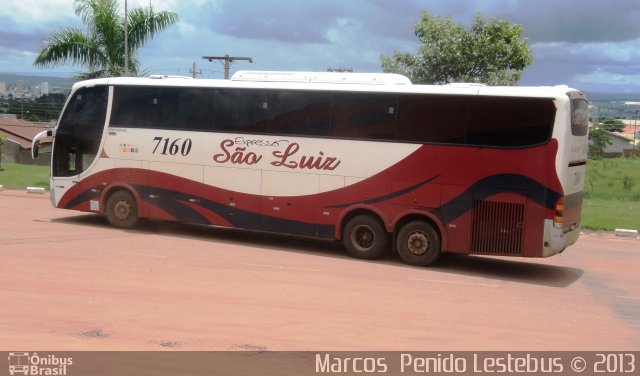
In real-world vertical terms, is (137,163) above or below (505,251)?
above

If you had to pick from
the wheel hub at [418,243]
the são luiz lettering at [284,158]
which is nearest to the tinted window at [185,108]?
the são luiz lettering at [284,158]

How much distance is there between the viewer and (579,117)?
12.2 meters

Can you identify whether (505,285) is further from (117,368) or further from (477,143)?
(117,368)

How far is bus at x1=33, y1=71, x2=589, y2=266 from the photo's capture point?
11.9 metres

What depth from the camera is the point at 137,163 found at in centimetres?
1559

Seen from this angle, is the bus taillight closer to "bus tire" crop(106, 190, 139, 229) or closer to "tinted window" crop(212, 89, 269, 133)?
"tinted window" crop(212, 89, 269, 133)

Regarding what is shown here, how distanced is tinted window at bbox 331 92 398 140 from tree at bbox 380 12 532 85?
9.44 m

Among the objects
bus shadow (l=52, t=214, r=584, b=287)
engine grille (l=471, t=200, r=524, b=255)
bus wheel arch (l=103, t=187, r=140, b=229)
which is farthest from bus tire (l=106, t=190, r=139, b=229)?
engine grille (l=471, t=200, r=524, b=255)

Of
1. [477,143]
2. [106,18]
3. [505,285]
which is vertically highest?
[106,18]

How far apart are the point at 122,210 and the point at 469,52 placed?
11611 mm

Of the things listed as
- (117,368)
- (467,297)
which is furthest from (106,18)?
(117,368)

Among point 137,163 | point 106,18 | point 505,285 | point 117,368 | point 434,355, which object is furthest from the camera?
point 106,18

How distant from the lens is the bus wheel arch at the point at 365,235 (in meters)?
13.3

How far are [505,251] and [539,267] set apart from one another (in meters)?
1.80
